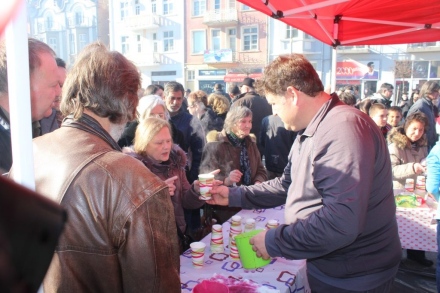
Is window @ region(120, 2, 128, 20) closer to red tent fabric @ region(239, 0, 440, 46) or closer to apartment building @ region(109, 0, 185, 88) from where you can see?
apartment building @ region(109, 0, 185, 88)

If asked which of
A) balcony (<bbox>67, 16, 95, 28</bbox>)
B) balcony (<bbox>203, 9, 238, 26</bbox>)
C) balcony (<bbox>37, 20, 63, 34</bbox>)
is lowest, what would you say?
balcony (<bbox>203, 9, 238, 26</bbox>)

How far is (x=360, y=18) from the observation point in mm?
3898

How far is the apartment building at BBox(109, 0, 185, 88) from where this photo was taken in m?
27.7

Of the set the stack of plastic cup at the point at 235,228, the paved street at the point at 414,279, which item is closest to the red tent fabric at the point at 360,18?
the stack of plastic cup at the point at 235,228

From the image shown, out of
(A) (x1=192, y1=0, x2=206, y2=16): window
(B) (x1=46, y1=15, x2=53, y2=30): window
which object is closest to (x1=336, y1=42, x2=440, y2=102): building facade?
(A) (x1=192, y1=0, x2=206, y2=16): window

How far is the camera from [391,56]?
21828 millimetres

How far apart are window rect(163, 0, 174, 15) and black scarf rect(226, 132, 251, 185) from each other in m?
26.6

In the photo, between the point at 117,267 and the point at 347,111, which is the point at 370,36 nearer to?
the point at 347,111

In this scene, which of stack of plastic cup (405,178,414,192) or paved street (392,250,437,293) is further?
stack of plastic cup (405,178,414,192)

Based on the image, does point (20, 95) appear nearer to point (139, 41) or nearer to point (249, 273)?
point (249, 273)

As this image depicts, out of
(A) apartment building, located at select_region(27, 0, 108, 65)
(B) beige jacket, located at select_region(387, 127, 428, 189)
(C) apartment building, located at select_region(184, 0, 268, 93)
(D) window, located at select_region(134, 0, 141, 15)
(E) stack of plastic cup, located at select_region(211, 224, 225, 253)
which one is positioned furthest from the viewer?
(A) apartment building, located at select_region(27, 0, 108, 65)

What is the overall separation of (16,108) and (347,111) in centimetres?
139

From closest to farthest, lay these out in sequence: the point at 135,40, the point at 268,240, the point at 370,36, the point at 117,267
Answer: the point at 117,267, the point at 268,240, the point at 370,36, the point at 135,40

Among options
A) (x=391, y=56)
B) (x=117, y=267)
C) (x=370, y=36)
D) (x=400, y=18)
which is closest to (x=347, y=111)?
(x=117, y=267)
